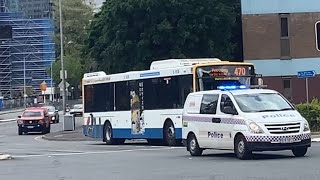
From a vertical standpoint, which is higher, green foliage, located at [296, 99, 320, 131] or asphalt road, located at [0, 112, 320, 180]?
green foliage, located at [296, 99, 320, 131]

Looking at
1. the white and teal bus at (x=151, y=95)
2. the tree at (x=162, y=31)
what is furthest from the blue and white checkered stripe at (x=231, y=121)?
the tree at (x=162, y=31)

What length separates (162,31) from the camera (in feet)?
151

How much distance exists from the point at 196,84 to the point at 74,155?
514 centimetres

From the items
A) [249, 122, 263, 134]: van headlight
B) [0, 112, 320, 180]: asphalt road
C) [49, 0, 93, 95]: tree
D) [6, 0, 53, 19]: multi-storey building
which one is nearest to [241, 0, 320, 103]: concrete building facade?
[0, 112, 320, 180]: asphalt road

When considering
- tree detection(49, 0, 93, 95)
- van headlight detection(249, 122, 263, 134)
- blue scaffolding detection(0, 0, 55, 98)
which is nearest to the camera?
van headlight detection(249, 122, 263, 134)

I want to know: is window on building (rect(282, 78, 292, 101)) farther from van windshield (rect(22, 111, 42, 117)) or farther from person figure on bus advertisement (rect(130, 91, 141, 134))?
van windshield (rect(22, 111, 42, 117))

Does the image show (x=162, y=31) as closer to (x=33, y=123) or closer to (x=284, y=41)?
(x=284, y=41)

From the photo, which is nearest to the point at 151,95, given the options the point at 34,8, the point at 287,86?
the point at 287,86

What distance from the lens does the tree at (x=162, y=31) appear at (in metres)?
46.5

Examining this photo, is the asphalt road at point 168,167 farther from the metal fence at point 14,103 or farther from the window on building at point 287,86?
the metal fence at point 14,103

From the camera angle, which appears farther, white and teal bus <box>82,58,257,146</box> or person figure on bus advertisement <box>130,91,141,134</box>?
person figure on bus advertisement <box>130,91,141,134</box>

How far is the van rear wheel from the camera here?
23734mm

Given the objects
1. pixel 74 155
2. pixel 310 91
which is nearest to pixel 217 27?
pixel 310 91

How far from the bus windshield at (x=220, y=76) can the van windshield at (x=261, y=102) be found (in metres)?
7.07
